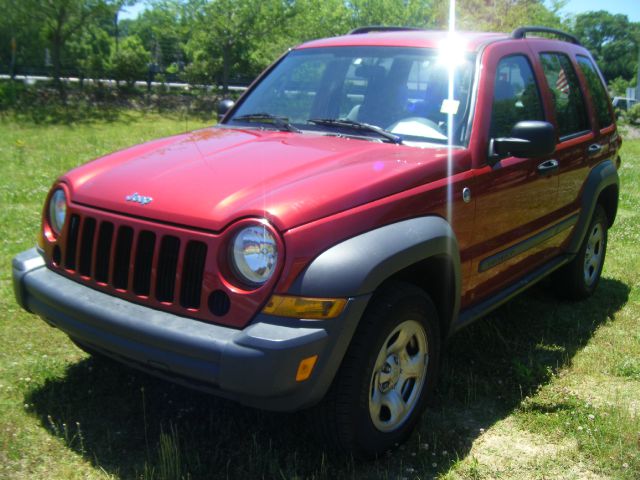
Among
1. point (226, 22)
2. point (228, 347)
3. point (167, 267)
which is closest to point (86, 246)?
point (167, 267)

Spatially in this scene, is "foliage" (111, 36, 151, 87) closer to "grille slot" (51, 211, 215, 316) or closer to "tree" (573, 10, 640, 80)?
"grille slot" (51, 211, 215, 316)

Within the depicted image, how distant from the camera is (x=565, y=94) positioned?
4883 millimetres

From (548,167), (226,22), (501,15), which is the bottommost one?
(548,167)

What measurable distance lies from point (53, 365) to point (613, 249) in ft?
18.9

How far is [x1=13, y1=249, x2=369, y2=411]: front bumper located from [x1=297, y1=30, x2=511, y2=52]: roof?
205 centimetres

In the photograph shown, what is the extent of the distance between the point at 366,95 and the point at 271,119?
61 centimetres

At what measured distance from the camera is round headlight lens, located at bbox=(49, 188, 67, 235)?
11.0ft

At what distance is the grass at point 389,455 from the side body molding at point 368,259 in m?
0.89

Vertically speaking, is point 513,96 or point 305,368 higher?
point 513,96

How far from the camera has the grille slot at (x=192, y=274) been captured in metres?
2.76

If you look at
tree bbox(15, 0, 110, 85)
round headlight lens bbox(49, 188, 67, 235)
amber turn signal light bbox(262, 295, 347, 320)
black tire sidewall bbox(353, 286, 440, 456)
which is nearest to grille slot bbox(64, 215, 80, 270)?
round headlight lens bbox(49, 188, 67, 235)

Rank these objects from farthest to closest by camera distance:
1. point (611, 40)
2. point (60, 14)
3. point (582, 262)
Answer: point (611, 40)
point (60, 14)
point (582, 262)

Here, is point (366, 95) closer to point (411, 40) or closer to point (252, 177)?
point (411, 40)

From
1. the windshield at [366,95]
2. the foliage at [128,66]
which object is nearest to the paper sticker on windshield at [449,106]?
the windshield at [366,95]
